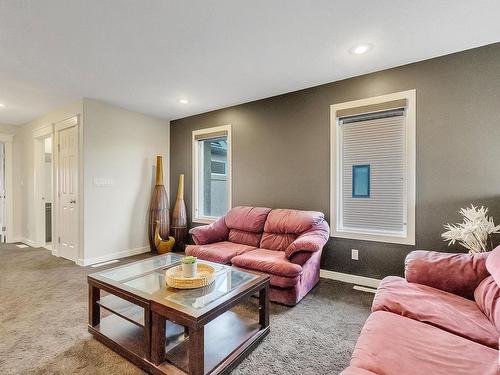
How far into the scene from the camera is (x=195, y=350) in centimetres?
137

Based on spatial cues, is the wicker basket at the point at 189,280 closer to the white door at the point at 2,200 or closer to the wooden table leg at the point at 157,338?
the wooden table leg at the point at 157,338

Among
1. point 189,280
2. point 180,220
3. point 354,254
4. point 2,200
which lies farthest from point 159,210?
point 2,200

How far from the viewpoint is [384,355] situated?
1.05 metres

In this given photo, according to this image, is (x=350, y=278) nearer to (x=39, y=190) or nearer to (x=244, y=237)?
(x=244, y=237)

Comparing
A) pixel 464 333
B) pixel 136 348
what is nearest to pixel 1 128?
pixel 136 348

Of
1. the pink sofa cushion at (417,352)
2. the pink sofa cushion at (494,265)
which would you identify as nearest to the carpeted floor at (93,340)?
the pink sofa cushion at (417,352)

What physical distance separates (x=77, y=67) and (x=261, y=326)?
314 cm

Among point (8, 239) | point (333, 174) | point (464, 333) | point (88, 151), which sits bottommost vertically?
point (8, 239)

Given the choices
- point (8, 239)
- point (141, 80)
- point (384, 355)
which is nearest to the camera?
point (384, 355)

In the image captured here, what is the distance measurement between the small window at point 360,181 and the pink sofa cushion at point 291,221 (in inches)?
20.5

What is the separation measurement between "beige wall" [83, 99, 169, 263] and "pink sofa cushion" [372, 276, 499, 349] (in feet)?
12.4

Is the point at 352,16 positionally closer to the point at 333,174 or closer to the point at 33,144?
the point at 333,174

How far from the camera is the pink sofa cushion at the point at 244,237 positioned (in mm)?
3271

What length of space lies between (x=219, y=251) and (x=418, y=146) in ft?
7.88
